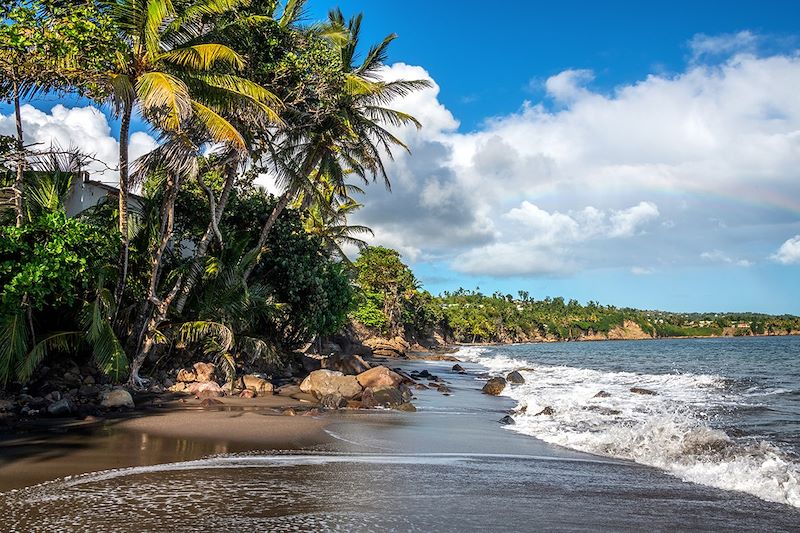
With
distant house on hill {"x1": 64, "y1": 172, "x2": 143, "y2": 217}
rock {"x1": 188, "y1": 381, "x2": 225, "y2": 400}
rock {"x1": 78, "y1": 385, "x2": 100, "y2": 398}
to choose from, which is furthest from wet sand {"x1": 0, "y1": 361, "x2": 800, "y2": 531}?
distant house on hill {"x1": 64, "y1": 172, "x2": 143, "y2": 217}

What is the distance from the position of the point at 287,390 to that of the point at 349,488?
35.7ft

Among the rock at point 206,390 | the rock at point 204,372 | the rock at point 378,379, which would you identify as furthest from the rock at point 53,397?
the rock at point 378,379

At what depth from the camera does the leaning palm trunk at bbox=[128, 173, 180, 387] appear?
1480 centimetres

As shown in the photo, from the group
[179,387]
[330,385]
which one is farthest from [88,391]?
[330,385]

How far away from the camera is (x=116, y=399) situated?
12.1 meters

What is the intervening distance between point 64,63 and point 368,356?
105ft

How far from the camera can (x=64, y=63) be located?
11.6m

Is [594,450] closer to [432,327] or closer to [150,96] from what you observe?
[150,96]

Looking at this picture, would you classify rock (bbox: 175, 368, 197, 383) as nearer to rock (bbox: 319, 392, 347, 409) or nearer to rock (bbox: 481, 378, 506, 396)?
rock (bbox: 319, 392, 347, 409)

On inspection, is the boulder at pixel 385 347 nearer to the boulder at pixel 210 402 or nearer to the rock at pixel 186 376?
the rock at pixel 186 376

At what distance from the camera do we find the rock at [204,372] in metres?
16.6

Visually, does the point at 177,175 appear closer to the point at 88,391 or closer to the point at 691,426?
the point at 88,391

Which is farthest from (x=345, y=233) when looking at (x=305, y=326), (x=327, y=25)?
(x=327, y=25)

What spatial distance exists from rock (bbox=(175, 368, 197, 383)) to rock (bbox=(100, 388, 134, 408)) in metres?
4.05
